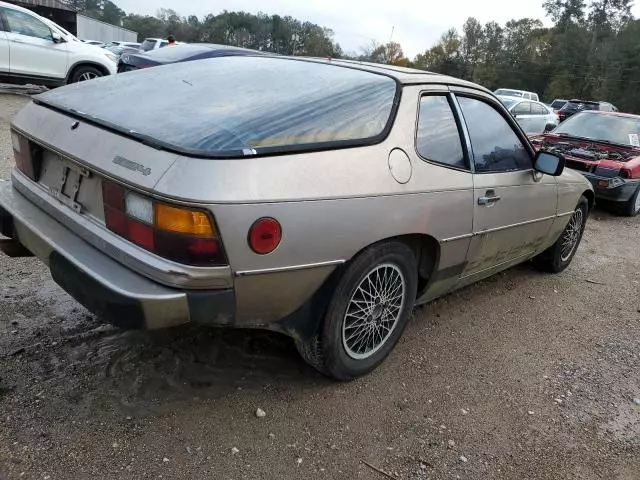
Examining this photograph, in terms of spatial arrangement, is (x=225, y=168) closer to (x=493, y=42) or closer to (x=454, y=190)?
(x=454, y=190)

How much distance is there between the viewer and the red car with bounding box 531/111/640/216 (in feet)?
24.2

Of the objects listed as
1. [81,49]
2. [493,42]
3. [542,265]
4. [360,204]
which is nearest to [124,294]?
[360,204]

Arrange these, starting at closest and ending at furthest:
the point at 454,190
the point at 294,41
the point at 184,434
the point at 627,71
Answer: the point at 184,434
the point at 454,190
the point at 627,71
the point at 294,41

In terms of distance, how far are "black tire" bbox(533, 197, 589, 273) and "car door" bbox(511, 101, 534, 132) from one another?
1048 cm

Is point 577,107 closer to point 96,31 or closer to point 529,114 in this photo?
point 529,114

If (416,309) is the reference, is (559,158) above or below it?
above

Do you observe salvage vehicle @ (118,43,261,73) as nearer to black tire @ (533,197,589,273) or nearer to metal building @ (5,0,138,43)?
black tire @ (533,197,589,273)

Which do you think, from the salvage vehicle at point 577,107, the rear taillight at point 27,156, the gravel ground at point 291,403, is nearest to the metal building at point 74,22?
the salvage vehicle at point 577,107

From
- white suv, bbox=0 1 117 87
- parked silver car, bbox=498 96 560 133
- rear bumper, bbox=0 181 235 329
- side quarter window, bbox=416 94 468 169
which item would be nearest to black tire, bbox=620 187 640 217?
side quarter window, bbox=416 94 468 169

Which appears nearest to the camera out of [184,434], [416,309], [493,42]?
[184,434]

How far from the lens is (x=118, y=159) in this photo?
219 cm

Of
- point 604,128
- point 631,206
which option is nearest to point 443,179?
point 631,206

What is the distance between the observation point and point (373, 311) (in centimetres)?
281

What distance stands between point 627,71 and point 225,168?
5416cm
